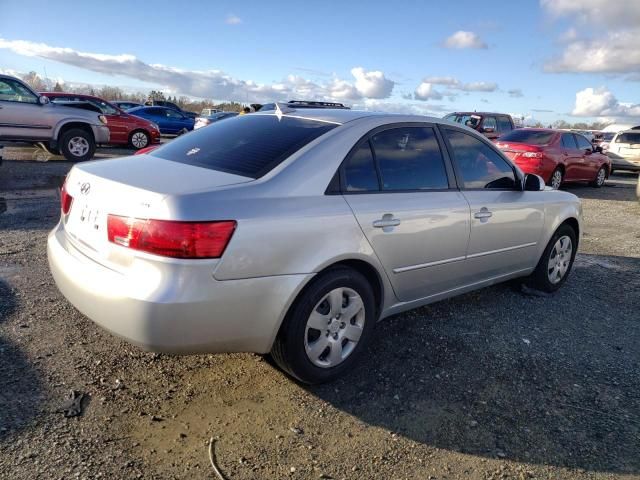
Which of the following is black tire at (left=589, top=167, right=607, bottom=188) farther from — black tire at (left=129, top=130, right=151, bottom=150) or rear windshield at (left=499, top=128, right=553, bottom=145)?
black tire at (left=129, top=130, right=151, bottom=150)

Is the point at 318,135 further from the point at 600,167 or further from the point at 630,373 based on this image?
the point at 600,167

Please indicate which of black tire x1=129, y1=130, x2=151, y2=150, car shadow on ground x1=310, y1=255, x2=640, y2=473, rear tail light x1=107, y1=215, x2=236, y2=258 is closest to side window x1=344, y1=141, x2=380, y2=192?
rear tail light x1=107, y1=215, x2=236, y2=258

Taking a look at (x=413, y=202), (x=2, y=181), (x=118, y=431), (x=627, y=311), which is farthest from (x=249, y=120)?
(x=2, y=181)

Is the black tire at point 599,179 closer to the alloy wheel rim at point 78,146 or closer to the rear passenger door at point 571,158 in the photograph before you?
the rear passenger door at point 571,158

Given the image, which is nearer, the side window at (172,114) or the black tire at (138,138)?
the black tire at (138,138)

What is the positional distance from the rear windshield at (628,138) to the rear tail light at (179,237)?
1943 centimetres

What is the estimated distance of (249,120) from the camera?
3.77 metres

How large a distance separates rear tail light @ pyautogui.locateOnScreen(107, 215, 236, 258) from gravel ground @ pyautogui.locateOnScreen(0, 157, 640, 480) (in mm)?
938

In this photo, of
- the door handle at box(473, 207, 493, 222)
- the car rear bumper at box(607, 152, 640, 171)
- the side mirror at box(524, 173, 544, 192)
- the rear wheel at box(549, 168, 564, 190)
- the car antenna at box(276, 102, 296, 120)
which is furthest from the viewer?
the car rear bumper at box(607, 152, 640, 171)

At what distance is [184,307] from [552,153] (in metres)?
11.8

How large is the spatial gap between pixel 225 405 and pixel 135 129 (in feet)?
46.3

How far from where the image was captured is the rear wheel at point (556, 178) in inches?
492

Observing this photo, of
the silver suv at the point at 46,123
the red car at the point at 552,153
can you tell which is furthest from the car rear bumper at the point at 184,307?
the silver suv at the point at 46,123

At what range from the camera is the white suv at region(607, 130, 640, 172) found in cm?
1805
